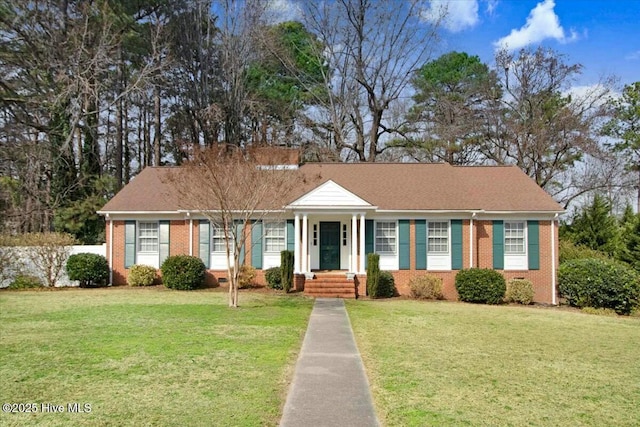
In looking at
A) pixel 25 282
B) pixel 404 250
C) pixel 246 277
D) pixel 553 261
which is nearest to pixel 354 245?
pixel 404 250

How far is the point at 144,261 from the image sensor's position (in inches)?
780

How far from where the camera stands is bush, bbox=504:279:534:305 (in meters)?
17.2

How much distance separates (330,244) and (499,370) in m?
12.9

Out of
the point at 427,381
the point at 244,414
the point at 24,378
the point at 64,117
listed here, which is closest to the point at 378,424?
the point at 244,414

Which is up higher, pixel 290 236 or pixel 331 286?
pixel 290 236

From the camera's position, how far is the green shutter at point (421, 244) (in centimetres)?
1888

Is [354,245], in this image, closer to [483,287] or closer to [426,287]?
[426,287]

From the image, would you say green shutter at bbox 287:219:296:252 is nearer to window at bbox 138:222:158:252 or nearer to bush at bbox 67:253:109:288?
window at bbox 138:222:158:252

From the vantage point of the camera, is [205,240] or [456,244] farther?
[205,240]

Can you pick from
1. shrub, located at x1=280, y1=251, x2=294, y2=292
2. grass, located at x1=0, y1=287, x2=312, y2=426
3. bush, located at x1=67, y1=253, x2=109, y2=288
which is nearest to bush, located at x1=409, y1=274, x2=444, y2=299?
shrub, located at x1=280, y1=251, x2=294, y2=292

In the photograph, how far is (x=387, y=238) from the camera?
62.9ft

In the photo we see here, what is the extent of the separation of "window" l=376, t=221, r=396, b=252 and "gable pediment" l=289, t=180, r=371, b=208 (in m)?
1.64

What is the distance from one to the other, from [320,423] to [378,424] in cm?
57

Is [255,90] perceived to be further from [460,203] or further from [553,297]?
[553,297]
